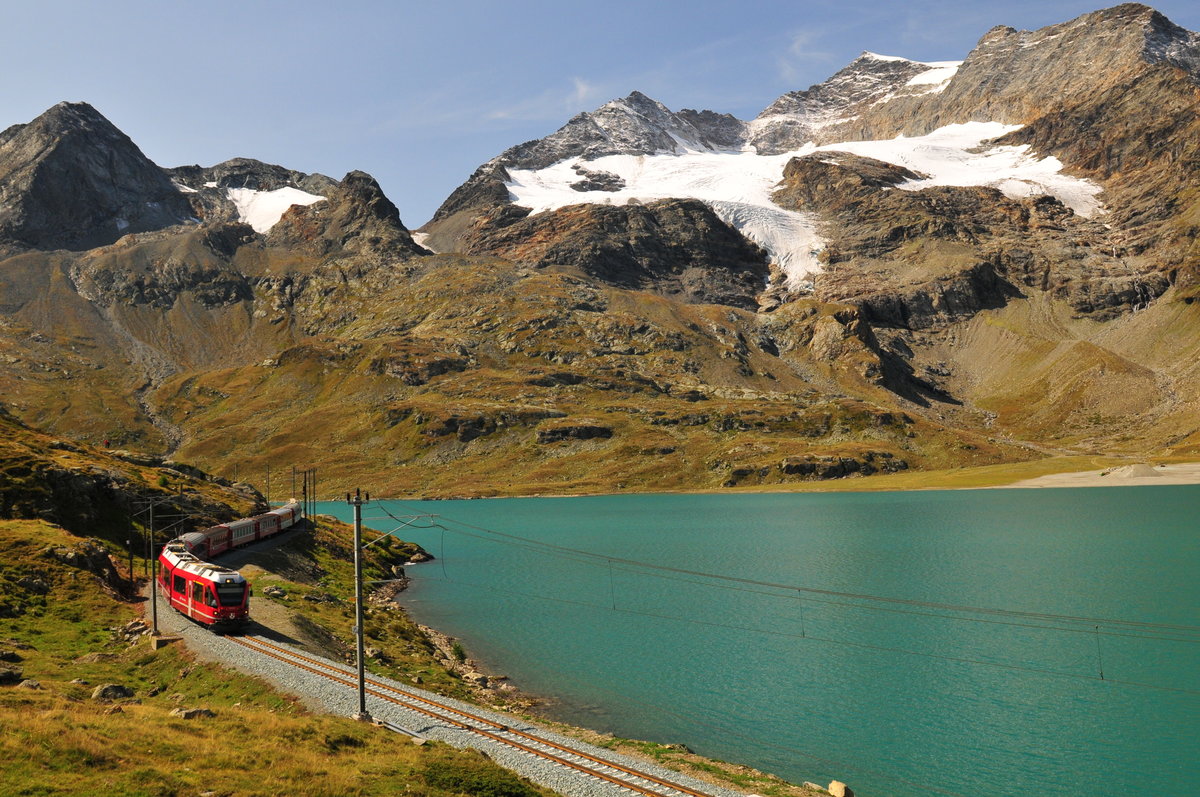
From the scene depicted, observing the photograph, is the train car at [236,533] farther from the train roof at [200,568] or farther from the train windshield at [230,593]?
the train windshield at [230,593]

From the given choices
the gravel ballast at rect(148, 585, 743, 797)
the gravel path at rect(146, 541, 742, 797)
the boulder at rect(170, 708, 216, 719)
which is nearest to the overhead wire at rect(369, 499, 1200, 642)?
the gravel ballast at rect(148, 585, 743, 797)

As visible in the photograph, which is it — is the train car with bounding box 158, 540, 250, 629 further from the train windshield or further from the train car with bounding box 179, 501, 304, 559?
the train car with bounding box 179, 501, 304, 559

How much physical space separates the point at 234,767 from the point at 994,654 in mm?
48850

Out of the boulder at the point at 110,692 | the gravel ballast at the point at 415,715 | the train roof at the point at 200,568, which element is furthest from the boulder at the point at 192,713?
the train roof at the point at 200,568

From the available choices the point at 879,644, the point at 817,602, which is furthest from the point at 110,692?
the point at 817,602

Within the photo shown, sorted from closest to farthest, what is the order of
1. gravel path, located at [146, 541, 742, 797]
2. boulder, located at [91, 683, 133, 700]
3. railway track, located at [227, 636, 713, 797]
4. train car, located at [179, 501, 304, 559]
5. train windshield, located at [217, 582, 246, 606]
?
railway track, located at [227, 636, 713, 797]
gravel path, located at [146, 541, 742, 797]
boulder, located at [91, 683, 133, 700]
train windshield, located at [217, 582, 246, 606]
train car, located at [179, 501, 304, 559]

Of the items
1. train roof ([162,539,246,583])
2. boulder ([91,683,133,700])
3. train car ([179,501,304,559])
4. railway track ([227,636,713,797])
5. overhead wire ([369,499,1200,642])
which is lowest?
overhead wire ([369,499,1200,642])

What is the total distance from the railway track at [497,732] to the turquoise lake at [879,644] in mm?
8454

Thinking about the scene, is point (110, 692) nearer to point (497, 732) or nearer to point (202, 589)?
point (202, 589)

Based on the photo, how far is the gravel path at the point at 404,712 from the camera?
28.4 m

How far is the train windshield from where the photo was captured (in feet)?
153

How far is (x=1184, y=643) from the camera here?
52.9 metres

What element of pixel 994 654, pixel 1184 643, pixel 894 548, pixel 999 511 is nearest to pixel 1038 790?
pixel 994 654

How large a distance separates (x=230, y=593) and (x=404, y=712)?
18471 mm
